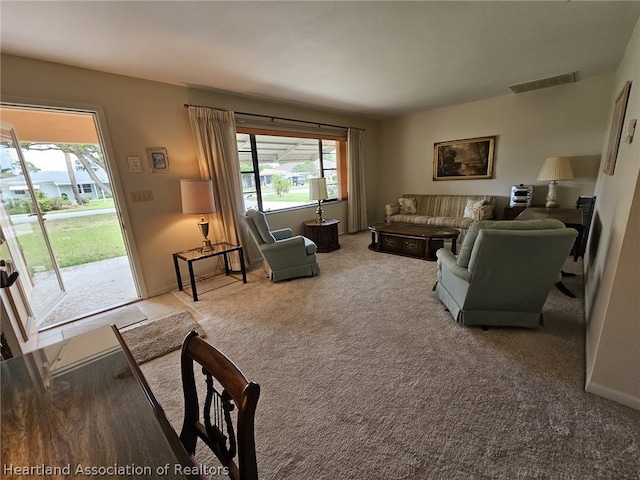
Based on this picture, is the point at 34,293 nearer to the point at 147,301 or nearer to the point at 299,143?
the point at 147,301

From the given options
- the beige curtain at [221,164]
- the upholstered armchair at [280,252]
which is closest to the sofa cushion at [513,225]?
the upholstered armchair at [280,252]

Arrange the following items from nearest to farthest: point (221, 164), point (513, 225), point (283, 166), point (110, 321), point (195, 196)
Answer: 1. point (513, 225)
2. point (110, 321)
3. point (195, 196)
4. point (221, 164)
5. point (283, 166)

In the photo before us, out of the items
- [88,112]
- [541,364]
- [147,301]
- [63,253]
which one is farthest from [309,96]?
[63,253]

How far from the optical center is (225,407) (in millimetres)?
719

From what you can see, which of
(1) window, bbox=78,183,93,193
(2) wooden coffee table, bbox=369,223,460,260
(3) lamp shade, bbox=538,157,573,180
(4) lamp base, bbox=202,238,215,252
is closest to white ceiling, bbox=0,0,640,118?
(3) lamp shade, bbox=538,157,573,180

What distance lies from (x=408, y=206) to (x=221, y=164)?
12.1 ft

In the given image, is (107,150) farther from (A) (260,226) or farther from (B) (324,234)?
(B) (324,234)

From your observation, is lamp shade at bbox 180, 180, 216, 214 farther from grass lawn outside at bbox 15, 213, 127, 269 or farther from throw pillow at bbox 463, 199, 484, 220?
throw pillow at bbox 463, 199, 484, 220

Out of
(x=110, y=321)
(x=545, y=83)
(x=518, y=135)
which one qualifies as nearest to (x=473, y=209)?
(x=518, y=135)

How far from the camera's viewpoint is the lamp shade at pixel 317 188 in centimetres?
450

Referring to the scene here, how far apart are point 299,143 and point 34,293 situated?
4192 mm

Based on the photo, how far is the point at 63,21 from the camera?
1.82 meters

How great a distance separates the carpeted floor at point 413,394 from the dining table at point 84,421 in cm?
77

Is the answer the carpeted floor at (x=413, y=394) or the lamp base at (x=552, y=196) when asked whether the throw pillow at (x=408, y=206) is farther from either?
the carpeted floor at (x=413, y=394)
